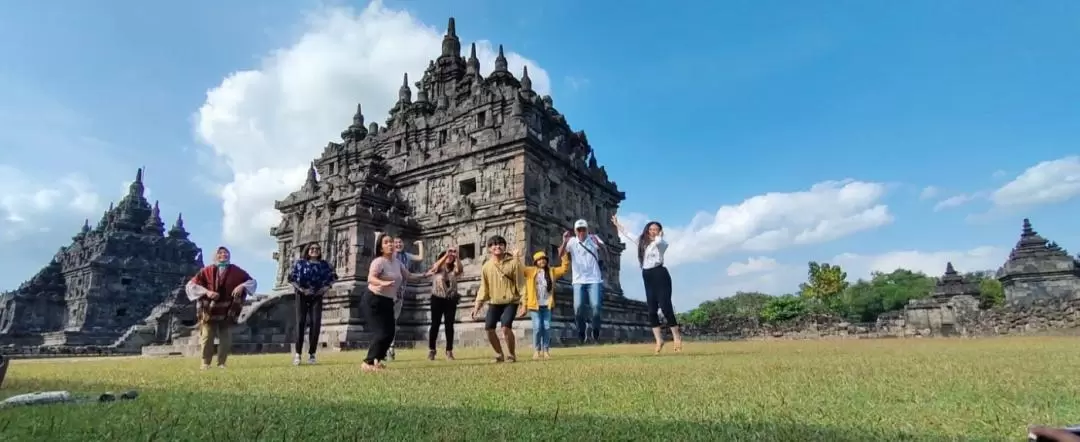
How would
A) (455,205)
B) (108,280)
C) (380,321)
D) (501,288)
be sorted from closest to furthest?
1. (380,321)
2. (501,288)
3. (455,205)
4. (108,280)

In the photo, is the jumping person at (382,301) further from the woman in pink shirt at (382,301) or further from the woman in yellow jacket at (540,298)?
the woman in yellow jacket at (540,298)

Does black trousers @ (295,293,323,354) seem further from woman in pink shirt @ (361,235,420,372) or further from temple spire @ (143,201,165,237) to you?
temple spire @ (143,201,165,237)

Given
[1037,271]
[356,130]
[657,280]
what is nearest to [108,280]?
[356,130]

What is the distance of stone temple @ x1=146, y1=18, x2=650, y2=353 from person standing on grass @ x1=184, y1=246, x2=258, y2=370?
894 centimetres

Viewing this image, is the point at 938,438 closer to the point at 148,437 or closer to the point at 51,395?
the point at 148,437

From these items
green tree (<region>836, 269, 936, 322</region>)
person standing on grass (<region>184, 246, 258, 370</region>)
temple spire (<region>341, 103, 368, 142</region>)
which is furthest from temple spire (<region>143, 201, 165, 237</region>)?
green tree (<region>836, 269, 936, 322</region>)

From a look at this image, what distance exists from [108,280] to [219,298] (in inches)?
1777

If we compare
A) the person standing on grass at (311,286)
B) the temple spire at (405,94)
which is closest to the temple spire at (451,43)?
the temple spire at (405,94)

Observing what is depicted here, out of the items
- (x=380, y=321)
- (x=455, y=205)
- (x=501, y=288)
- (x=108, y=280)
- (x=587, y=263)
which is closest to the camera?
(x=380, y=321)

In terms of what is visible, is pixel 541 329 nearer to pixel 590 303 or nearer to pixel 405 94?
pixel 590 303

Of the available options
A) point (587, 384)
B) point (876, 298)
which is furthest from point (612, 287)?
point (876, 298)

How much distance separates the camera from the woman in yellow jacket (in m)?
9.35

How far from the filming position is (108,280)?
44188mm

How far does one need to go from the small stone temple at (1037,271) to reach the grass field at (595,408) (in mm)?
28669
